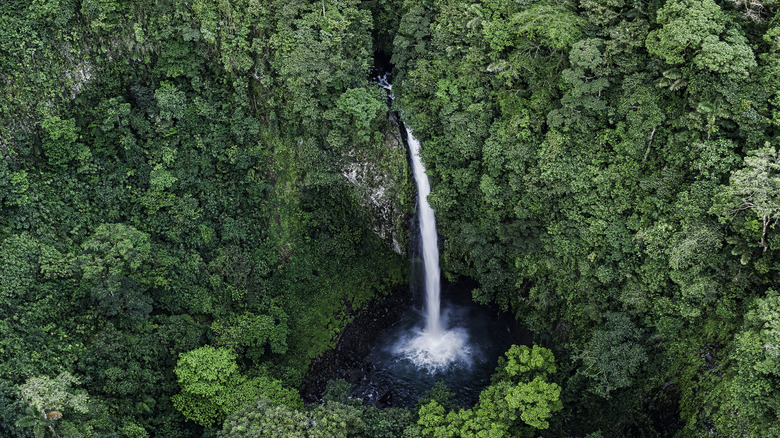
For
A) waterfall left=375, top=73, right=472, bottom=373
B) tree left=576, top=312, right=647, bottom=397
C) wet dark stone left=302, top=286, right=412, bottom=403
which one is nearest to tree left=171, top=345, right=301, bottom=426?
wet dark stone left=302, top=286, right=412, bottom=403

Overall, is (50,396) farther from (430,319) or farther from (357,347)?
(430,319)

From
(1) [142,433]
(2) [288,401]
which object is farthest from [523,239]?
(1) [142,433]

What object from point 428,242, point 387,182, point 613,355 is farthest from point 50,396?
point 613,355

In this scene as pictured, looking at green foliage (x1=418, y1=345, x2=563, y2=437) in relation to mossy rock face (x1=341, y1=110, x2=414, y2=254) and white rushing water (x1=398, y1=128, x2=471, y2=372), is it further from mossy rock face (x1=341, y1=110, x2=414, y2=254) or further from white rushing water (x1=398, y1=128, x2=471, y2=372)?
mossy rock face (x1=341, y1=110, x2=414, y2=254)

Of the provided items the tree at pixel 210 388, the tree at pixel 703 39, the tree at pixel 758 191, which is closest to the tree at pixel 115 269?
the tree at pixel 210 388

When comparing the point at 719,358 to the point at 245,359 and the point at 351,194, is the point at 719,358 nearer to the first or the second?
the point at 351,194

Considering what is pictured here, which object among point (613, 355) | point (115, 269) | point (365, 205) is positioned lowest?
point (613, 355)
